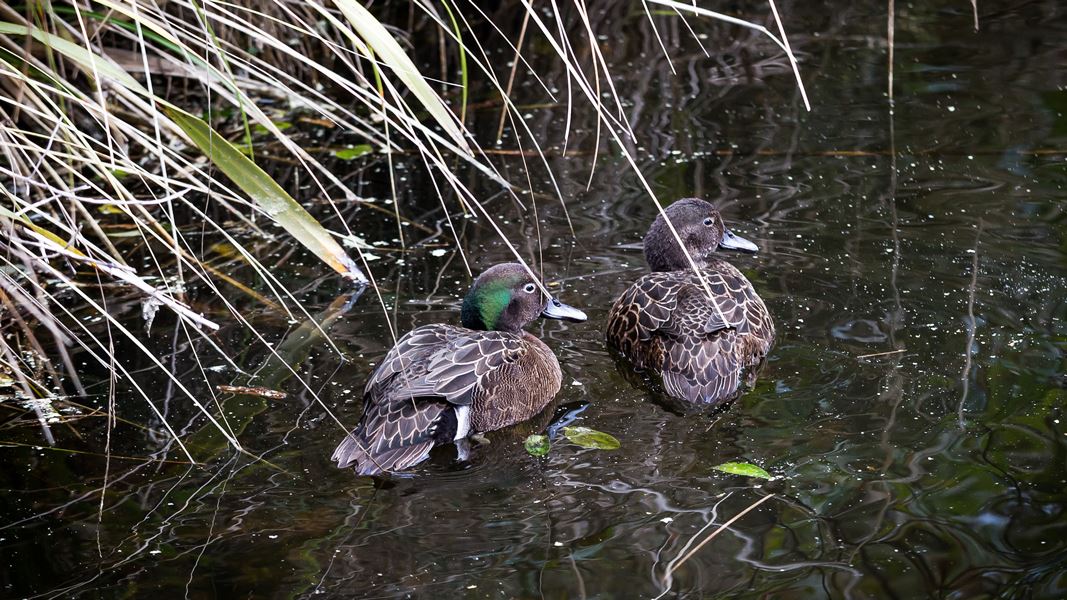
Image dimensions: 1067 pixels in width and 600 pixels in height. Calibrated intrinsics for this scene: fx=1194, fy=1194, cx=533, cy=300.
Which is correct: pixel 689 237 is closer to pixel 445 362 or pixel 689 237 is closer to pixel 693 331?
pixel 693 331

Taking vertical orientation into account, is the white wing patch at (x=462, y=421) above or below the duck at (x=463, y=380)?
Answer: below

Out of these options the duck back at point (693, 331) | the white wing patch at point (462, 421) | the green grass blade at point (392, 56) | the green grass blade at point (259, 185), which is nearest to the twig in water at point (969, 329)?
the duck back at point (693, 331)

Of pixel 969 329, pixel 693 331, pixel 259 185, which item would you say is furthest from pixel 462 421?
pixel 969 329

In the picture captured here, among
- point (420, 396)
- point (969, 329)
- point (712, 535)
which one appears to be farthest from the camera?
point (969, 329)

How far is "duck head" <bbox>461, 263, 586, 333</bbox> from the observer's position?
5418 mm

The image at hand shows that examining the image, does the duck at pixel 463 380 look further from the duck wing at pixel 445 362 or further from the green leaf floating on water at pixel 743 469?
the green leaf floating on water at pixel 743 469

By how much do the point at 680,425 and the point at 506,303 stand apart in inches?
41.6

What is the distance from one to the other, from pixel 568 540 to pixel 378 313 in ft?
7.31

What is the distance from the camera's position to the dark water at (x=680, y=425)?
12.8ft

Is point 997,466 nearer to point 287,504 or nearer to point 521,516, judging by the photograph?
point 521,516

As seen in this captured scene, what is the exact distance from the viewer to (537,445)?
15.8ft

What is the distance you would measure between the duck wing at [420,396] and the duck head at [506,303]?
0.27 m

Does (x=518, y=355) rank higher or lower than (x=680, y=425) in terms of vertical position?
higher

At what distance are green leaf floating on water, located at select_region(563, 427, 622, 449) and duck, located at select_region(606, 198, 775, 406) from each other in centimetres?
51
